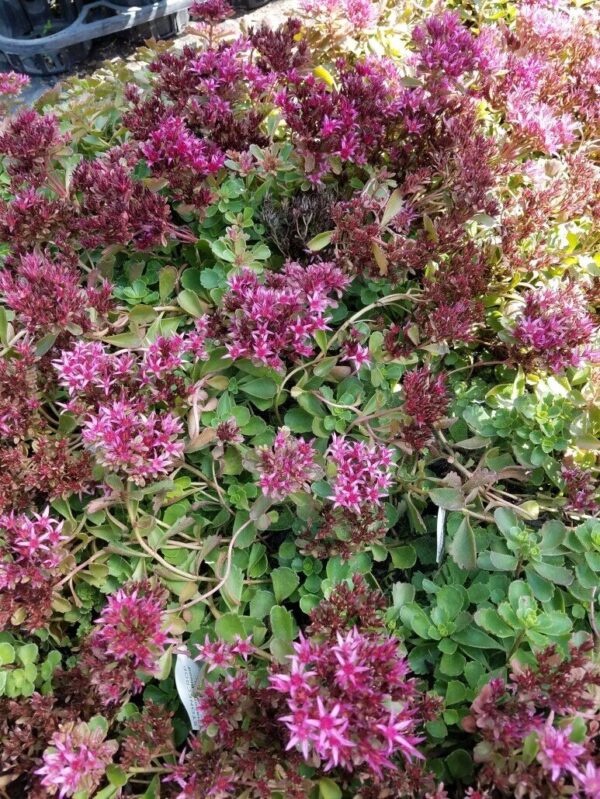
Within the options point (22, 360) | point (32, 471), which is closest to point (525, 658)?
point (32, 471)

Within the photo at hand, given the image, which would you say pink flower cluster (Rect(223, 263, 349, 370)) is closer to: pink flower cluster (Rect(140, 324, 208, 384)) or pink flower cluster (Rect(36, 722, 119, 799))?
pink flower cluster (Rect(140, 324, 208, 384))

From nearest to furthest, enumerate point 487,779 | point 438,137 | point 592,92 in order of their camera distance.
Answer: point 487,779
point 438,137
point 592,92

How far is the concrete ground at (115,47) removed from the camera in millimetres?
3619

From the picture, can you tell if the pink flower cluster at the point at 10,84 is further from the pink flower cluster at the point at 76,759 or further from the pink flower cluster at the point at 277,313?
the pink flower cluster at the point at 76,759

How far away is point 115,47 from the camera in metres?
3.92

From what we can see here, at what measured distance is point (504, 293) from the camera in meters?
1.73

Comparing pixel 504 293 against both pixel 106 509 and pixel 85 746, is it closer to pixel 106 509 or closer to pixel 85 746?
pixel 106 509

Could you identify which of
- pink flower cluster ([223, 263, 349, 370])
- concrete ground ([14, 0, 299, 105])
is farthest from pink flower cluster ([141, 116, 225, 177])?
concrete ground ([14, 0, 299, 105])

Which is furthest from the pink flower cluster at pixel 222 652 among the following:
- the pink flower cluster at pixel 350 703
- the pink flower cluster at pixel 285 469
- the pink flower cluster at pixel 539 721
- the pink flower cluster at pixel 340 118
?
the pink flower cluster at pixel 340 118

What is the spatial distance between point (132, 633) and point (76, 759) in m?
0.23

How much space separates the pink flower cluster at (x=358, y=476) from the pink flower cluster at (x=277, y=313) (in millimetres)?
255

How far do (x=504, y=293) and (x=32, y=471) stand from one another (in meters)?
1.30

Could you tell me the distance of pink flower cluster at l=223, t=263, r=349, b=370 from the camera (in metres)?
1.41

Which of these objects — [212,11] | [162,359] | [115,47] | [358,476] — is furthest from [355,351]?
[115,47]
